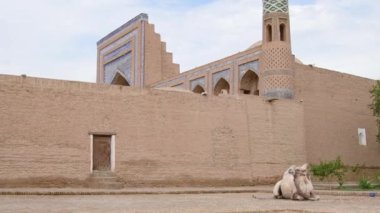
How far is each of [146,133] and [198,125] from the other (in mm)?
2089

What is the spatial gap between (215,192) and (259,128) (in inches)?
205

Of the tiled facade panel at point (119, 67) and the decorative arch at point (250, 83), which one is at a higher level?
the tiled facade panel at point (119, 67)

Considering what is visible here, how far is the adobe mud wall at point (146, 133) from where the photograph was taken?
1491cm

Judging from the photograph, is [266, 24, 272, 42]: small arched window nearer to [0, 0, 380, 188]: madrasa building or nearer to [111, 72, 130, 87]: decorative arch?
[0, 0, 380, 188]: madrasa building

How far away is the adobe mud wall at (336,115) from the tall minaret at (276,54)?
99 centimetres

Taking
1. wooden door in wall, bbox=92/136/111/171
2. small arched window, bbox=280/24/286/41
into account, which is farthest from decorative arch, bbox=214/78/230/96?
wooden door in wall, bbox=92/136/111/171

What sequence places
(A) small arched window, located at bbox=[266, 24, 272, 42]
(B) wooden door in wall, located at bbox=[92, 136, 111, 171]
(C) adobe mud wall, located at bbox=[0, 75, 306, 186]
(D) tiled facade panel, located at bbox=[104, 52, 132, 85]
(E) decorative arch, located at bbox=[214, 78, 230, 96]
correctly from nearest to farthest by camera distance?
1. (C) adobe mud wall, located at bbox=[0, 75, 306, 186]
2. (B) wooden door in wall, located at bbox=[92, 136, 111, 171]
3. (A) small arched window, located at bbox=[266, 24, 272, 42]
4. (E) decorative arch, located at bbox=[214, 78, 230, 96]
5. (D) tiled facade panel, located at bbox=[104, 52, 132, 85]

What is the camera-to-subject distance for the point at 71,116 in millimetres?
15703

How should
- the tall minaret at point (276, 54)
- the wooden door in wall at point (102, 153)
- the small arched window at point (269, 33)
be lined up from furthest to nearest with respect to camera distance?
the small arched window at point (269, 33) < the tall minaret at point (276, 54) < the wooden door in wall at point (102, 153)

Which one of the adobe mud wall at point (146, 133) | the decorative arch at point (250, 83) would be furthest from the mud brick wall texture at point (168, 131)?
the decorative arch at point (250, 83)

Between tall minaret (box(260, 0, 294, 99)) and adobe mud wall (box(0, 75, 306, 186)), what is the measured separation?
66 cm

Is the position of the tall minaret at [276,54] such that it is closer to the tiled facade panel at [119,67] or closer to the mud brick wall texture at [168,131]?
the mud brick wall texture at [168,131]

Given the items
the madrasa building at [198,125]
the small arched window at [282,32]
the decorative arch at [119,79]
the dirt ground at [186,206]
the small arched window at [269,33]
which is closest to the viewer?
the dirt ground at [186,206]

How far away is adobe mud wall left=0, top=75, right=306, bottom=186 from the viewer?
48.9 feet
